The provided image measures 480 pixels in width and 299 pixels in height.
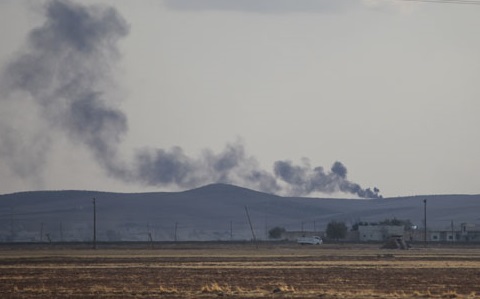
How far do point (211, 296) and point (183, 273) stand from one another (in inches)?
835

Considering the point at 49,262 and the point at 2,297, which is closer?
the point at 2,297

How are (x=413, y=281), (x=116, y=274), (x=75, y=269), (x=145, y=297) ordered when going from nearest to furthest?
1. (x=145, y=297)
2. (x=413, y=281)
3. (x=116, y=274)
4. (x=75, y=269)

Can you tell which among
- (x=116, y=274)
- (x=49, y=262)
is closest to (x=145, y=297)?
(x=116, y=274)

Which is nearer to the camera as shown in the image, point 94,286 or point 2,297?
point 2,297

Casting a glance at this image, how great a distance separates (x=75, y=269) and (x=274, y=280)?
19.3m

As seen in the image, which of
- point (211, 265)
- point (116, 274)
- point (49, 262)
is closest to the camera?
point (116, 274)

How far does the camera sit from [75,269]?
250ft

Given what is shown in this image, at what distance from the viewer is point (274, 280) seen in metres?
61.1

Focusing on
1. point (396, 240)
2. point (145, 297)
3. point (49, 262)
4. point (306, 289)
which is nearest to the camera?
point (145, 297)

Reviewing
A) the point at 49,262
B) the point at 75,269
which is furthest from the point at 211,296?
the point at 49,262

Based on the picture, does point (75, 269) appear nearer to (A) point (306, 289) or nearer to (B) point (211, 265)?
(B) point (211, 265)

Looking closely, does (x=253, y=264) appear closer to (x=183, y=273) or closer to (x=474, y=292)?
(x=183, y=273)

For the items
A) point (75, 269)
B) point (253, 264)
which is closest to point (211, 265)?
point (253, 264)

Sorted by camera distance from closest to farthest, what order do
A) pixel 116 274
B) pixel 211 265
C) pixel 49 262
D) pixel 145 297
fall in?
1. pixel 145 297
2. pixel 116 274
3. pixel 211 265
4. pixel 49 262
